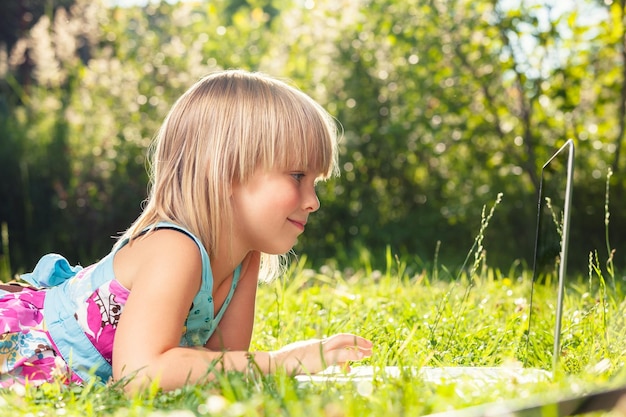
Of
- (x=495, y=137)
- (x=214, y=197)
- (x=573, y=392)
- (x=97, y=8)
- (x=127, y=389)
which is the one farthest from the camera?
(x=97, y=8)

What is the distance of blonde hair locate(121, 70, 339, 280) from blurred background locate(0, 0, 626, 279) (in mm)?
3049

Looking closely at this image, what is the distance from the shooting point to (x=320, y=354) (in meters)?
1.98

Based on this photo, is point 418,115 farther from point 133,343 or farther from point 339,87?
point 133,343

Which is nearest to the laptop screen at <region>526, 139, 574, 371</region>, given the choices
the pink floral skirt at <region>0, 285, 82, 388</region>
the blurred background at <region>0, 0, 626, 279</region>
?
the pink floral skirt at <region>0, 285, 82, 388</region>

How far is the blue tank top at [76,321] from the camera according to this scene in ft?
7.21

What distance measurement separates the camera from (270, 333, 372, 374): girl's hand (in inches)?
77.9

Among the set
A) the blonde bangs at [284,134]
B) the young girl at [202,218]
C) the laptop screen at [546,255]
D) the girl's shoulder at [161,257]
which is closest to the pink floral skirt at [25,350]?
the young girl at [202,218]

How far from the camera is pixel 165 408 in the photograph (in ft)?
5.90

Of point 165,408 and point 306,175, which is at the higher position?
point 306,175

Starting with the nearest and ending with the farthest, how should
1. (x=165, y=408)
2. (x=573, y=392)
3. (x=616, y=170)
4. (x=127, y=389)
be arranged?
(x=573, y=392) → (x=165, y=408) → (x=127, y=389) → (x=616, y=170)

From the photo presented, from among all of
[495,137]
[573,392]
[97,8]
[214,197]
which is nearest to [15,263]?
[97,8]

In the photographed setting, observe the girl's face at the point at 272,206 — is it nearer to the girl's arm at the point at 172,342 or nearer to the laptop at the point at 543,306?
the girl's arm at the point at 172,342

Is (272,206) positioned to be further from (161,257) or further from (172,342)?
(172,342)

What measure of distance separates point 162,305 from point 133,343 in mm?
111
